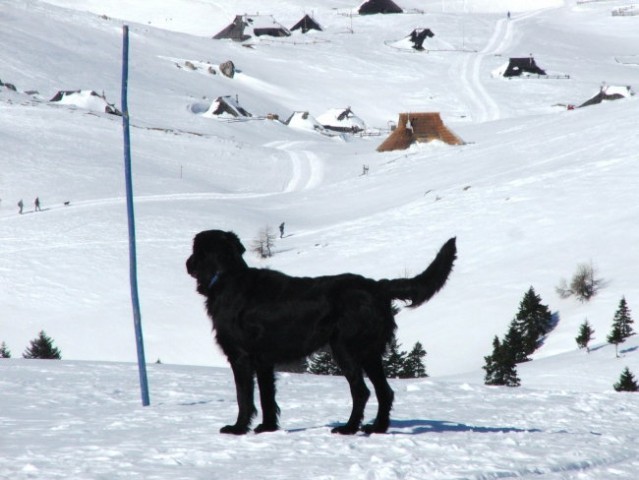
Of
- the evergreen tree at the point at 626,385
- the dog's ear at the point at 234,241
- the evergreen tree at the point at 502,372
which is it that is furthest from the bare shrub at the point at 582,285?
the dog's ear at the point at 234,241

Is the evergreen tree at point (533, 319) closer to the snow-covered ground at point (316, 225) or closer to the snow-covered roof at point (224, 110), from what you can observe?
the snow-covered ground at point (316, 225)

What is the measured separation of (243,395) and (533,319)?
2426cm

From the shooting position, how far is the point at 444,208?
50.3 m

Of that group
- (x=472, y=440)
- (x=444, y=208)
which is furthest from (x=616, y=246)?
(x=472, y=440)

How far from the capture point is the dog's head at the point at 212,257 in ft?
27.6

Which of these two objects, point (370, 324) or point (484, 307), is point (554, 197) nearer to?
point (484, 307)

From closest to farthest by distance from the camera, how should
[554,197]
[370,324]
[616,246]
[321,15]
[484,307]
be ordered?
1. [370,324]
2. [484,307]
3. [616,246]
4. [554,197]
5. [321,15]

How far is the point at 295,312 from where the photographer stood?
8.27 meters

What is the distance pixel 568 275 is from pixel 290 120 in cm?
6643

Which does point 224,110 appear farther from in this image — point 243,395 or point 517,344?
point 243,395

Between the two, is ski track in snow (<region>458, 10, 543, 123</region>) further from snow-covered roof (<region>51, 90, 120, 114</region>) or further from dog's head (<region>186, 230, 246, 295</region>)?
dog's head (<region>186, 230, 246, 295</region>)

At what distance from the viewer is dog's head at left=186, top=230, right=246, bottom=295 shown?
8.41 meters

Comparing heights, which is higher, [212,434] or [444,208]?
[444,208]

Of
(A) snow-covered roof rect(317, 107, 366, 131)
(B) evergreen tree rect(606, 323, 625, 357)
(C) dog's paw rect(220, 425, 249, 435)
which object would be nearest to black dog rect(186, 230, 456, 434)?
(C) dog's paw rect(220, 425, 249, 435)
